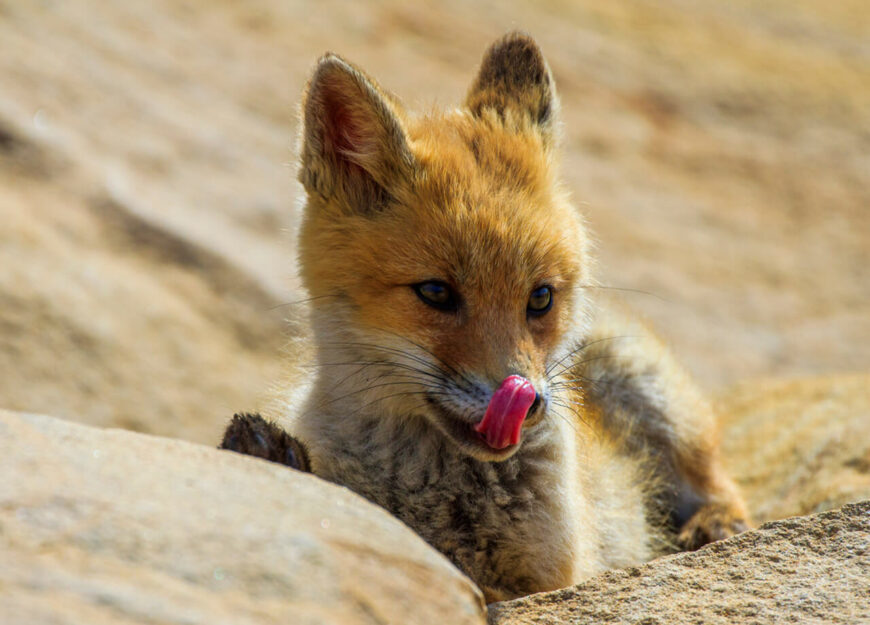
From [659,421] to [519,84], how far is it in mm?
2303

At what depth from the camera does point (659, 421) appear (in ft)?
20.0

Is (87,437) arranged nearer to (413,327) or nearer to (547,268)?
(413,327)

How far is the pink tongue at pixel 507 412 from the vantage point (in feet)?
11.5

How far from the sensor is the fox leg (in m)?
5.93

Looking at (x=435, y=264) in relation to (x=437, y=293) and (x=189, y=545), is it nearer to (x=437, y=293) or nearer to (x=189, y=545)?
(x=437, y=293)

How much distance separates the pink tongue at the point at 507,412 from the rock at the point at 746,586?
560 mm

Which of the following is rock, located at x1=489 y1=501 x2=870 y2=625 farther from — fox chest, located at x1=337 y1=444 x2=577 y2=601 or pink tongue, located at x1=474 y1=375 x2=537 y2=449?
pink tongue, located at x1=474 y1=375 x2=537 y2=449

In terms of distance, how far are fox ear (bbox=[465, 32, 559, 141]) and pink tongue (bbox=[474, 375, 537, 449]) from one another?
178 centimetres

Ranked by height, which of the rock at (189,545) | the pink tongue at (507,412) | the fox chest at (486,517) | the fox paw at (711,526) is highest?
the fox paw at (711,526)

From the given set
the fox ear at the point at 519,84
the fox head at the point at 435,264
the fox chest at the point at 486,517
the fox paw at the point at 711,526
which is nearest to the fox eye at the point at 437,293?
the fox head at the point at 435,264

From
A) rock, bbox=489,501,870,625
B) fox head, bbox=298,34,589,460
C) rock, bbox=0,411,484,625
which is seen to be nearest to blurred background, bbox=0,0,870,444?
fox head, bbox=298,34,589,460

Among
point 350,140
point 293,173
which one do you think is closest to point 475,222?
point 350,140

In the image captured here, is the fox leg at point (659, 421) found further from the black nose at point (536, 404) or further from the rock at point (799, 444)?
the black nose at point (536, 404)

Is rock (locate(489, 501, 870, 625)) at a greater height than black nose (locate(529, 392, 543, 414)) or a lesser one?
lesser
